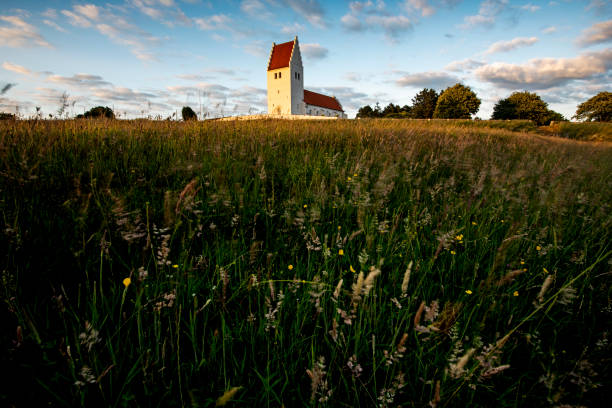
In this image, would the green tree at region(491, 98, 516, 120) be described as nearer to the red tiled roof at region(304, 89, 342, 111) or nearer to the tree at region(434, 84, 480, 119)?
the tree at region(434, 84, 480, 119)

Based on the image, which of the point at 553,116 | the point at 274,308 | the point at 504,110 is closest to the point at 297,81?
the point at 504,110

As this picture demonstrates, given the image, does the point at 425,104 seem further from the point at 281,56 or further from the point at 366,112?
the point at 281,56

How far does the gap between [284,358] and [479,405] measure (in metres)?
0.78

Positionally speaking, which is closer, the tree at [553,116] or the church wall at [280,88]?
the church wall at [280,88]

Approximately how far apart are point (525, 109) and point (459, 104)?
47.4ft

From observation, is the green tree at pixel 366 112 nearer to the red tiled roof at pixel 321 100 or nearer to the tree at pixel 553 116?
the red tiled roof at pixel 321 100

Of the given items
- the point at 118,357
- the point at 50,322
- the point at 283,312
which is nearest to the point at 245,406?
the point at 283,312

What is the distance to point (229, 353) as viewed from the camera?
1159 mm

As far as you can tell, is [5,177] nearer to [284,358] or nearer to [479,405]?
[284,358]

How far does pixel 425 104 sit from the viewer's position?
62.1 m

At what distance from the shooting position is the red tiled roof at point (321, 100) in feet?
197

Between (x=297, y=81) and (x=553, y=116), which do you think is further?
(x=553, y=116)

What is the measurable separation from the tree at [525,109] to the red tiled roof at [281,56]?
39.8 metres

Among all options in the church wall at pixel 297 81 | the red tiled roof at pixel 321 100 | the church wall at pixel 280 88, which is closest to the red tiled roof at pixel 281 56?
the church wall at pixel 280 88
